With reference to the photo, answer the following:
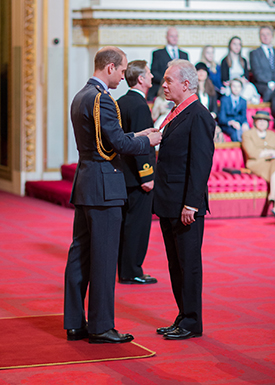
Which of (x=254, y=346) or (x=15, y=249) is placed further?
(x=15, y=249)

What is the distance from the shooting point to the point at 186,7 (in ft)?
37.5

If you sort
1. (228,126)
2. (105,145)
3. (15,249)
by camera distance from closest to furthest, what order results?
(105,145) → (15,249) → (228,126)

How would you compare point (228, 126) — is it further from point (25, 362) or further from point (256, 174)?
point (25, 362)

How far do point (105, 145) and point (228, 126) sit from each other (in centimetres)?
640

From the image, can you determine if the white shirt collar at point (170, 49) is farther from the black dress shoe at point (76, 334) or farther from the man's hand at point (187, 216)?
the black dress shoe at point (76, 334)

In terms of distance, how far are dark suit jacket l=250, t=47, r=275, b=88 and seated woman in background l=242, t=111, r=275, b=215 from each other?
2279mm

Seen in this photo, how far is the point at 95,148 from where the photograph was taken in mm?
3504

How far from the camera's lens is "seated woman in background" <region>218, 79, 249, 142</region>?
382 inches

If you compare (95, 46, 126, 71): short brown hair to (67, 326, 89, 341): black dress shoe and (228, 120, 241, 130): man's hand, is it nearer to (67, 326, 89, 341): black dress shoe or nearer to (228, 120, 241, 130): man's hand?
(67, 326, 89, 341): black dress shoe

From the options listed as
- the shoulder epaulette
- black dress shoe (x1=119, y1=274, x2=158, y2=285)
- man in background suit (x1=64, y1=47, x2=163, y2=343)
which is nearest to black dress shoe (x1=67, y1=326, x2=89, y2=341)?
man in background suit (x1=64, y1=47, x2=163, y2=343)

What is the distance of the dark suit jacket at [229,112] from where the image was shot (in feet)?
32.0

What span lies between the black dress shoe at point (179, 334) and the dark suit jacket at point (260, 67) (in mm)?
8079

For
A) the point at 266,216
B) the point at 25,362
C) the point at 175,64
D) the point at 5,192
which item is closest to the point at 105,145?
the point at 175,64

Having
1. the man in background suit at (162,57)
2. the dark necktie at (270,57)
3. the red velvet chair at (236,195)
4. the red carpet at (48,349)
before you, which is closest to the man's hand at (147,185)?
the red carpet at (48,349)
